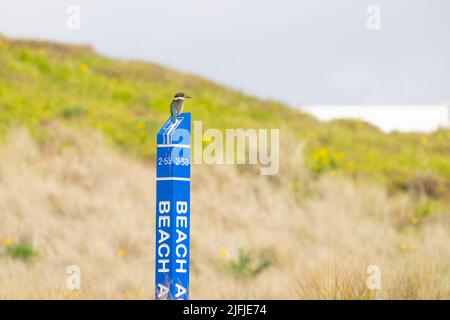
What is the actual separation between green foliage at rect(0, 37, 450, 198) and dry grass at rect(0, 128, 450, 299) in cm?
116

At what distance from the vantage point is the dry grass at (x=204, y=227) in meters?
8.27

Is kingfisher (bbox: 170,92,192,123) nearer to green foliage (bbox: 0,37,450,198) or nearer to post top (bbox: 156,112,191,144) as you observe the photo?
post top (bbox: 156,112,191,144)

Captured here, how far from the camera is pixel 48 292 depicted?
7086 millimetres

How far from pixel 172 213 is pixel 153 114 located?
1408 centimetres

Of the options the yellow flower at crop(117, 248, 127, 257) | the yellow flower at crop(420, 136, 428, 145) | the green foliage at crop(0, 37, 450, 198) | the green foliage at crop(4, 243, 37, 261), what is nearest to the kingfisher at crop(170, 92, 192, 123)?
the green foliage at crop(4, 243, 37, 261)

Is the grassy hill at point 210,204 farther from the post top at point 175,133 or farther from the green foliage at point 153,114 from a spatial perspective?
the post top at point 175,133

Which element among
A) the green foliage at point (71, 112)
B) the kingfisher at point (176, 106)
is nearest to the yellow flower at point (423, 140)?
the green foliage at point (71, 112)

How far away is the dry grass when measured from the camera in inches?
326

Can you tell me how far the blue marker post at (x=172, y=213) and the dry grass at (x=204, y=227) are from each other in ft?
7.70

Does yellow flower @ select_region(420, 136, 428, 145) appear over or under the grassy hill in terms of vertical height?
over

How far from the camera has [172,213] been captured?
488 cm

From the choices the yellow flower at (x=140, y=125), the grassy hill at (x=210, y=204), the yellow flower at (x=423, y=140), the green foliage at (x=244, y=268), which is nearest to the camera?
the grassy hill at (x=210, y=204)
